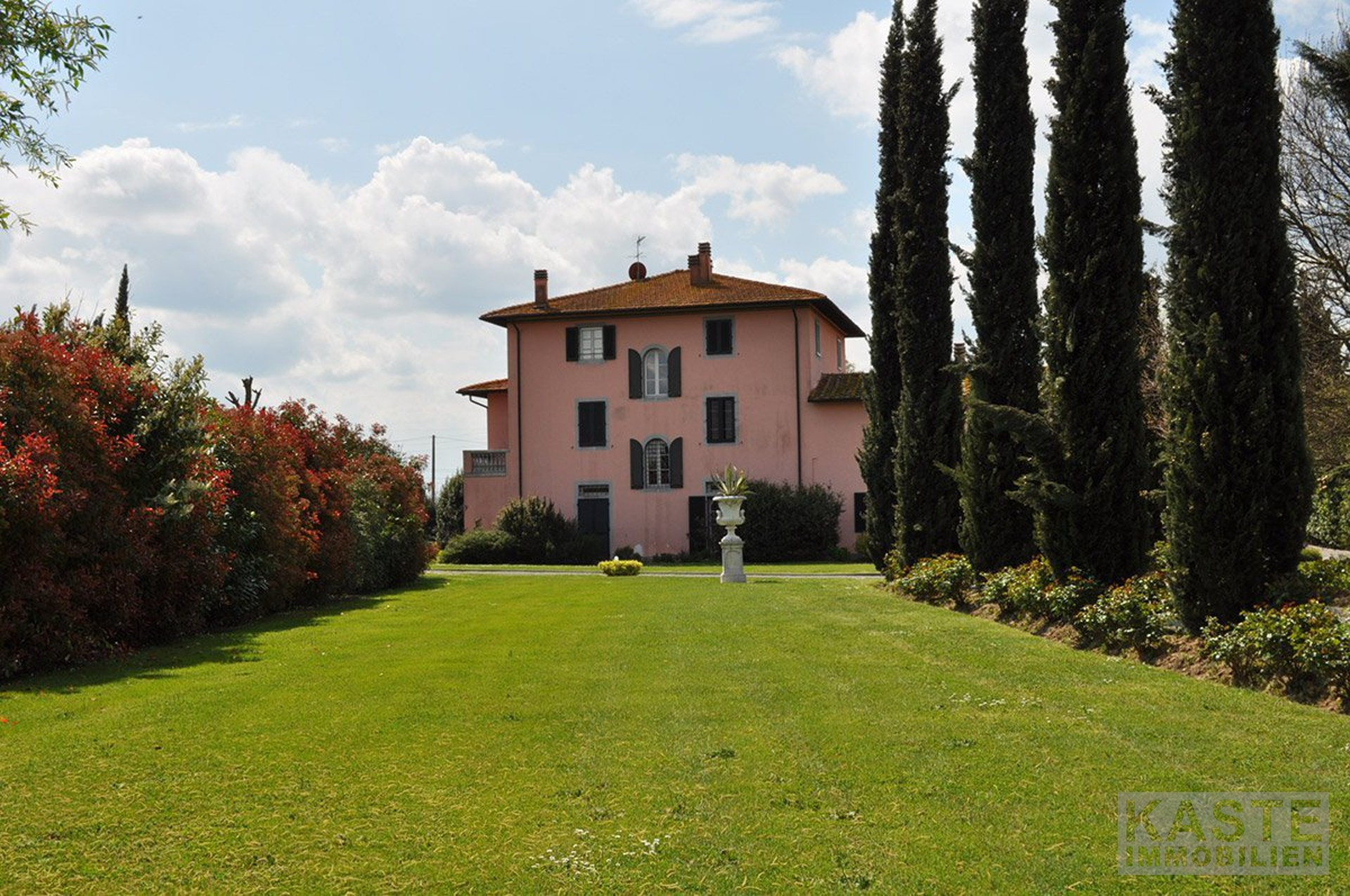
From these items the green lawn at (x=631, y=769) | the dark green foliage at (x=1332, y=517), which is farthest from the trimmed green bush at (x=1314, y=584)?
the dark green foliage at (x=1332, y=517)

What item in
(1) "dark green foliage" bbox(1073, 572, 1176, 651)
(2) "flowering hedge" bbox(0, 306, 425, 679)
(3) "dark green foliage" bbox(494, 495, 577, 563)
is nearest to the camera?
(1) "dark green foliage" bbox(1073, 572, 1176, 651)

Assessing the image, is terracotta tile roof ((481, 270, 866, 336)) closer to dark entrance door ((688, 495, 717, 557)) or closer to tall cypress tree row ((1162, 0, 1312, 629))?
dark entrance door ((688, 495, 717, 557))

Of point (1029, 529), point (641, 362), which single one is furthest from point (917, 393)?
point (641, 362)

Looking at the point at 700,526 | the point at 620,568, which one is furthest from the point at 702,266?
the point at 620,568

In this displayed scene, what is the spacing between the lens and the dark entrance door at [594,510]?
37781 millimetres

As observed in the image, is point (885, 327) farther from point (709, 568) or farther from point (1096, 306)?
point (709, 568)

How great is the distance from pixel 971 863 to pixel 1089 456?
Answer: 8.68 meters

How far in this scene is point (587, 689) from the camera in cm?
870

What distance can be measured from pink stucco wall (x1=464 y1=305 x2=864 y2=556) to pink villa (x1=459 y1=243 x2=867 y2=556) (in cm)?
5

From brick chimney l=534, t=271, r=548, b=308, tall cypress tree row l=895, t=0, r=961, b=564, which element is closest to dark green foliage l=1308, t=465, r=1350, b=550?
tall cypress tree row l=895, t=0, r=961, b=564

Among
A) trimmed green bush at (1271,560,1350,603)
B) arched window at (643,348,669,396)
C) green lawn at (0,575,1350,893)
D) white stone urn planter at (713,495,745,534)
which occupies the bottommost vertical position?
green lawn at (0,575,1350,893)

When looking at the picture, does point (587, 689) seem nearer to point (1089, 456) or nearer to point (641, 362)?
point (1089, 456)

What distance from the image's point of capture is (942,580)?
53.5 feet

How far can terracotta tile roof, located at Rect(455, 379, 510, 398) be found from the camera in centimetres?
4125
